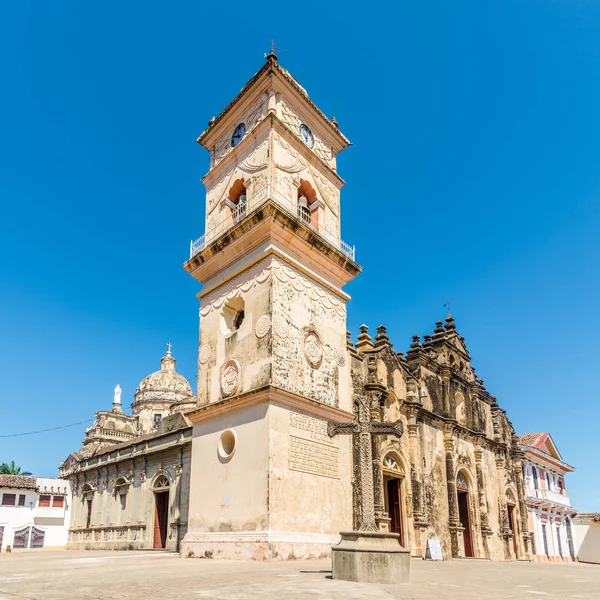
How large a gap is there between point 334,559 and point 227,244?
11616mm

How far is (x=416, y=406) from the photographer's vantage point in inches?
907

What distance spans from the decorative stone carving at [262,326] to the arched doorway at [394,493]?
25.5ft

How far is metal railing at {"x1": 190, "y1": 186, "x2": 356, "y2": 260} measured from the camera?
59.8 ft

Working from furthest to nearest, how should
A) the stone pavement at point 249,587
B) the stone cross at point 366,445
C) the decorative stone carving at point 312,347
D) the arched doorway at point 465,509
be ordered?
the arched doorway at point 465,509, the decorative stone carving at point 312,347, the stone cross at point 366,445, the stone pavement at point 249,587

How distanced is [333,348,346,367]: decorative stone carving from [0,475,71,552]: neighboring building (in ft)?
81.6

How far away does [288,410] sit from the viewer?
1591cm

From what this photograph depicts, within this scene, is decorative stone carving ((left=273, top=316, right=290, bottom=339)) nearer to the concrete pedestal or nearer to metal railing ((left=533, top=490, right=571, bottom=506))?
the concrete pedestal

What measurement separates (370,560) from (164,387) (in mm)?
37609

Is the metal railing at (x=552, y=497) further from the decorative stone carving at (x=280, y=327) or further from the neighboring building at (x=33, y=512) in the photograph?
the neighboring building at (x=33, y=512)

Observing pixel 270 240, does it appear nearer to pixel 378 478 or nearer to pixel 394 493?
pixel 378 478

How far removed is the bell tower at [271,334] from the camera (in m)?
15.3

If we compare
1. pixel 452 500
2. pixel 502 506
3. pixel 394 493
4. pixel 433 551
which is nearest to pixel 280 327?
pixel 394 493

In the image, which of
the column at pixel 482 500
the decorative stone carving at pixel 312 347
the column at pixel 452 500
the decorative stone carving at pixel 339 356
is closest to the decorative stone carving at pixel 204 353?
the decorative stone carving at pixel 312 347

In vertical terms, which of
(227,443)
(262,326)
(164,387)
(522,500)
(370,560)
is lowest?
(370,560)
